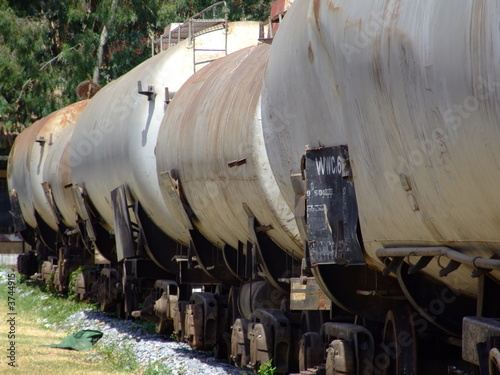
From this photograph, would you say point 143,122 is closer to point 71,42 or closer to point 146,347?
point 146,347

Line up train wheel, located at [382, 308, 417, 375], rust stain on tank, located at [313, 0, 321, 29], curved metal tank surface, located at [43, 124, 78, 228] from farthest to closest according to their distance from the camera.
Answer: curved metal tank surface, located at [43, 124, 78, 228]
train wheel, located at [382, 308, 417, 375]
rust stain on tank, located at [313, 0, 321, 29]

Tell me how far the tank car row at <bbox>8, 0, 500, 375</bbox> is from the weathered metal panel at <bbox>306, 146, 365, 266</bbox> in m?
0.01

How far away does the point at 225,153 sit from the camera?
8.78m

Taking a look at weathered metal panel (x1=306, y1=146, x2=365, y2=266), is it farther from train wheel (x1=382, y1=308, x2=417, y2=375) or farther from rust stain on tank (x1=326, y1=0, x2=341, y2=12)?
rust stain on tank (x1=326, y1=0, x2=341, y2=12)

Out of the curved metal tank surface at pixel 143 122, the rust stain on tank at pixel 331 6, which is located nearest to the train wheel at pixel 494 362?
the rust stain on tank at pixel 331 6

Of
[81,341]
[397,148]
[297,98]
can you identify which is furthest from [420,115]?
[81,341]

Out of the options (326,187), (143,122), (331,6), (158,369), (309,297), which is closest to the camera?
A: (331,6)

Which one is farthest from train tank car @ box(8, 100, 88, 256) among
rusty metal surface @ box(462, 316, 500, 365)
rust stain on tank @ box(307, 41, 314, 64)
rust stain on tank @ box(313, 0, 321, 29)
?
rusty metal surface @ box(462, 316, 500, 365)

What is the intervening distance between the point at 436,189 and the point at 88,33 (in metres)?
32.9

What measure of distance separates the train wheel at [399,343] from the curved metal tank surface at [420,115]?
2.39ft

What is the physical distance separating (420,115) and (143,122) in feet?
26.3

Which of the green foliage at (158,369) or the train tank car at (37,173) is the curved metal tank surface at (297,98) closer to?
the green foliage at (158,369)

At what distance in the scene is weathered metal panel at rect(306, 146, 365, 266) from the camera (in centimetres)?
612

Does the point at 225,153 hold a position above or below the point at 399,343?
above
